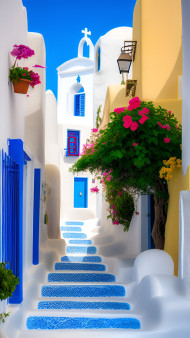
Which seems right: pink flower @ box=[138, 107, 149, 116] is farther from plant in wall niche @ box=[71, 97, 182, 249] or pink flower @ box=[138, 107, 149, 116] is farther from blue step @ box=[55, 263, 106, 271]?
blue step @ box=[55, 263, 106, 271]

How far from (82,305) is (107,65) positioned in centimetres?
1399

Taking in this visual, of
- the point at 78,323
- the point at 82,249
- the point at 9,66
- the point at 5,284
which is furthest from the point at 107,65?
the point at 5,284

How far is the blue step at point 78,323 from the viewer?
578cm

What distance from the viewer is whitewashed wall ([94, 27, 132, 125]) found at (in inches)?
747

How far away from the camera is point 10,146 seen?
6062 millimetres

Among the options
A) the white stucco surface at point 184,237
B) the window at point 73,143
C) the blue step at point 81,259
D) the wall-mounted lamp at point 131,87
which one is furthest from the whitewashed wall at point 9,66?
the window at point 73,143

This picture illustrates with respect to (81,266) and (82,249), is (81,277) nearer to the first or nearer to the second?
(81,266)

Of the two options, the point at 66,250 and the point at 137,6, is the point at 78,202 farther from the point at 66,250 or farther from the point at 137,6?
the point at 137,6

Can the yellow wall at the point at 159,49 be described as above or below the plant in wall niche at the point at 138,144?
above

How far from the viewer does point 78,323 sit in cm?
589

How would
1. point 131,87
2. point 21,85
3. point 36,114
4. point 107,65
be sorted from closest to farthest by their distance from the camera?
point 21,85 < point 131,87 < point 36,114 < point 107,65

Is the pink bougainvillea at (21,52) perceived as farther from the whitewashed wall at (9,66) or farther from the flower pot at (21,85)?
the flower pot at (21,85)

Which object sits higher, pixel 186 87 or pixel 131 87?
pixel 131 87

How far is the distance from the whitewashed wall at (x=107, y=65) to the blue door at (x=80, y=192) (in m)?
3.96
